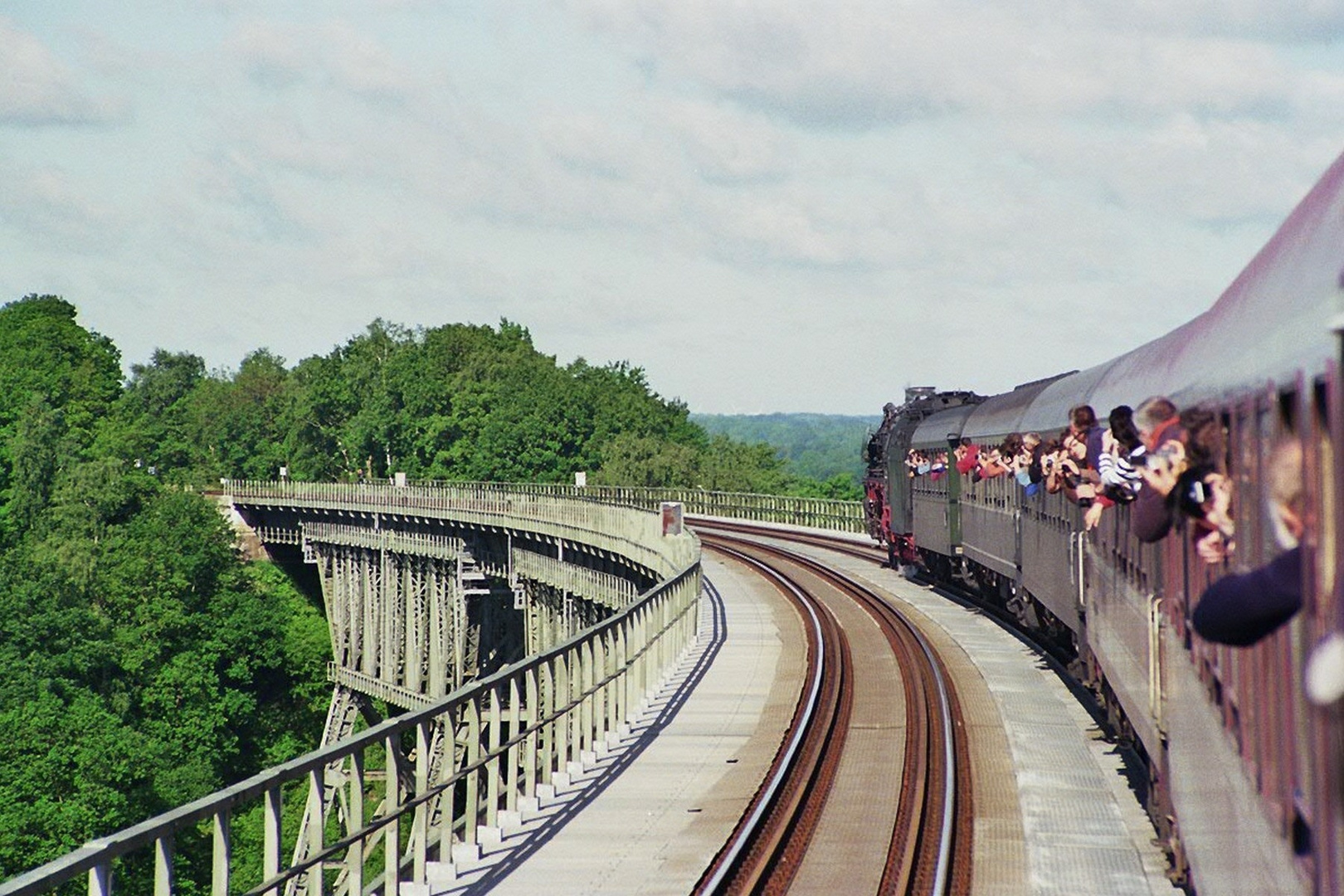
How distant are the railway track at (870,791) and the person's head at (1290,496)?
9.26 meters

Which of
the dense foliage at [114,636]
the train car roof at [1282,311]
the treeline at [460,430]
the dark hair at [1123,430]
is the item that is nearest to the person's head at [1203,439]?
the train car roof at [1282,311]

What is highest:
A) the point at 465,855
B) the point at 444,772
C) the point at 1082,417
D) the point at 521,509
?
the point at 1082,417

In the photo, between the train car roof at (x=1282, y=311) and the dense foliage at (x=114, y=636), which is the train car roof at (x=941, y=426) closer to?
the train car roof at (x=1282, y=311)

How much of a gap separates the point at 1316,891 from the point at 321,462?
425 feet

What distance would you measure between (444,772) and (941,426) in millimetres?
25531

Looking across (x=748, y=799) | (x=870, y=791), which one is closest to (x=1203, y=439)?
(x=748, y=799)

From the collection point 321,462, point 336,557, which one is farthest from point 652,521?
point 321,462

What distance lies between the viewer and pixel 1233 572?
19.7 feet

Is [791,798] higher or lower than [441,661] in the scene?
higher

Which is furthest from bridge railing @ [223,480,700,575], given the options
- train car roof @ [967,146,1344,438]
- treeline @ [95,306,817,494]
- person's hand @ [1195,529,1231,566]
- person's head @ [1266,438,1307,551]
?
person's head @ [1266,438,1307,551]

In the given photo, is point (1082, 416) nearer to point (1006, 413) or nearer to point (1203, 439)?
point (1203, 439)

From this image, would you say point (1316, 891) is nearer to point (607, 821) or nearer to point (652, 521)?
point (607, 821)

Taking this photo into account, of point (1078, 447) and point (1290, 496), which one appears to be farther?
point (1078, 447)

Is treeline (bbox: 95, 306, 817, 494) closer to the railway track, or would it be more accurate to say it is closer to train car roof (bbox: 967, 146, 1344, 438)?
the railway track
